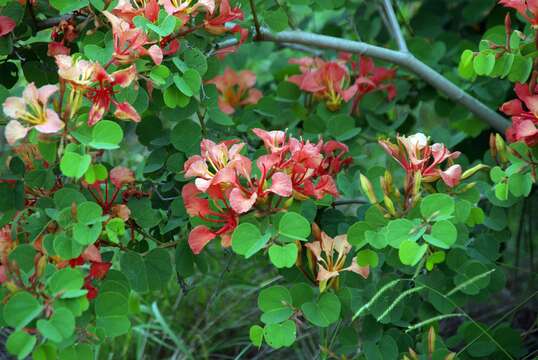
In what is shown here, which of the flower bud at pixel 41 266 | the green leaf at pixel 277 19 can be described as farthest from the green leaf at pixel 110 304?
the green leaf at pixel 277 19

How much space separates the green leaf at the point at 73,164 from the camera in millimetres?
1042

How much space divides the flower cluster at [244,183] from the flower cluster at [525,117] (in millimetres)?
321

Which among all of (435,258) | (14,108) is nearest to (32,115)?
(14,108)

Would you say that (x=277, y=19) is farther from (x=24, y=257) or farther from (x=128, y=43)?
(x=24, y=257)

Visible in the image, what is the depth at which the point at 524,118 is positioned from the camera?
1306 millimetres

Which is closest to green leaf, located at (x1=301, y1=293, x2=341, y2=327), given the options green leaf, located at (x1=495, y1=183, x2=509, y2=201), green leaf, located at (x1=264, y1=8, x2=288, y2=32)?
green leaf, located at (x1=495, y1=183, x2=509, y2=201)

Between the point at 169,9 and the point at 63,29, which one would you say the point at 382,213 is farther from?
the point at 63,29

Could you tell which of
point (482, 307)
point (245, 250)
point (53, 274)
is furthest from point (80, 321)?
point (482, 307)

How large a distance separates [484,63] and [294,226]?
0.48 m

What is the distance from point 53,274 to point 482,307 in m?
1.45

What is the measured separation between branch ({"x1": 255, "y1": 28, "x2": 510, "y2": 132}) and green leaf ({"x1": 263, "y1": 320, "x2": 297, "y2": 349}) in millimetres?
628

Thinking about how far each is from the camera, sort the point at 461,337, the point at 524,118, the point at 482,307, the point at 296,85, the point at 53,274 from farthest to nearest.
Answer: the point at 482,307
the point at 296,85
the point at 461,337
the point at 524,118
the point at 53,274

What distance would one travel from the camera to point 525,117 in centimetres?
131

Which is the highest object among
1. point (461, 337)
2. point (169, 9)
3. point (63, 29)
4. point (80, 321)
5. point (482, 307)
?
point (169, 9)
